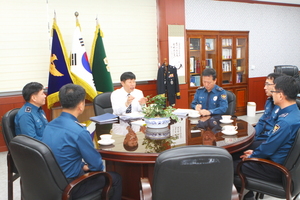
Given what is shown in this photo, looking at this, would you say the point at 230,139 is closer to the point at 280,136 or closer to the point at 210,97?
the point at 280,136

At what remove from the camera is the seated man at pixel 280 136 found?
2129mm

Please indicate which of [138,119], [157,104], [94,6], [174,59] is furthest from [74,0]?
[157,104]

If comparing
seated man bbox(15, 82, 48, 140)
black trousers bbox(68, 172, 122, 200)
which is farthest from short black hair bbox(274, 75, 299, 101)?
seated man bbox(15, 82, 48, 140)

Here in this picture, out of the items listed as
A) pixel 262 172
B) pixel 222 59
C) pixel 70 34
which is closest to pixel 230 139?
pixel 262 172

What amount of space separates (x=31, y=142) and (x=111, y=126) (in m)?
1.30

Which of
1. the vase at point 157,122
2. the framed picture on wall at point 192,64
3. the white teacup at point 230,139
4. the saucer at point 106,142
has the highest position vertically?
the framed picture on wall at point 192,64

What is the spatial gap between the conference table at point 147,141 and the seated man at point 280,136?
0.19 m

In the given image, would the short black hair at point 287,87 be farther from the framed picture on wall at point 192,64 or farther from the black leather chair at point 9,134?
the framed picture on wall at point 192,64

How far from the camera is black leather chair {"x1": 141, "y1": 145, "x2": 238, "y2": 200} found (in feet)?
4.78

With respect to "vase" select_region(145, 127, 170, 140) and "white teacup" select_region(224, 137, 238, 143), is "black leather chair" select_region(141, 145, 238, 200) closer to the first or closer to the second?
"white teacup" select_region(224, 137, 238, 143)

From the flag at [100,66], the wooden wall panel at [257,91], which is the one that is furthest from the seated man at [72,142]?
the wooden wall panel at [257,91]

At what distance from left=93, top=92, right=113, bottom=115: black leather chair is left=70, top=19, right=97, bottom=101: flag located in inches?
40.0

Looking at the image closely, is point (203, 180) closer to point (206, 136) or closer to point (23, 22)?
point (206, 136)

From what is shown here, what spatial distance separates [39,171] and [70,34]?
3693 millimetres
